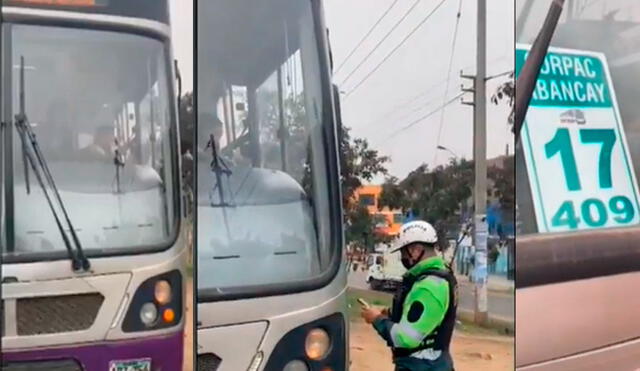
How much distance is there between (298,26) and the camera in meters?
2.67

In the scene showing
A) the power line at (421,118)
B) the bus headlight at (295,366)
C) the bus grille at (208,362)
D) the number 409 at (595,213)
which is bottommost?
the bus headlight at (295,366)

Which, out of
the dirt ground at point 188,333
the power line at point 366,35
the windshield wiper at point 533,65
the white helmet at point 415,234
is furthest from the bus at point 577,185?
the dirt ground at point 188,333

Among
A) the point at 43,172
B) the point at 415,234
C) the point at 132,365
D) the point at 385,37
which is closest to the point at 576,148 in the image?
the point at 415,234

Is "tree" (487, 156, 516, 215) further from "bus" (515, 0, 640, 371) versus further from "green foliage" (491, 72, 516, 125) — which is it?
"green foliage" (491, 72, 516, 125)

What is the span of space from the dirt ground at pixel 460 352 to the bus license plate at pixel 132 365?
Result: 70 centimetres

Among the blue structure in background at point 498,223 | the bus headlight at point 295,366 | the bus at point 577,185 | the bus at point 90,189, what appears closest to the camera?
the bus at point 90,189

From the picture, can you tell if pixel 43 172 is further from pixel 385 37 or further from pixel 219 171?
pixel 385 37

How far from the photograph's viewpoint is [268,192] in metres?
2.63

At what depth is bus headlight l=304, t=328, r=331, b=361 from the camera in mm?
2678

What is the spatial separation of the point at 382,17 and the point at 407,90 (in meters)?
0.27

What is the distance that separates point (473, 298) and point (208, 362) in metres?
0.97

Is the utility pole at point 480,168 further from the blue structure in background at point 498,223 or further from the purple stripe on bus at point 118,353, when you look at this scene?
the purple stripe on bus at point 118,353

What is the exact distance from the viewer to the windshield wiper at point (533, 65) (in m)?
2.95

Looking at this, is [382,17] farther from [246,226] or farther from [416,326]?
[416,326]
